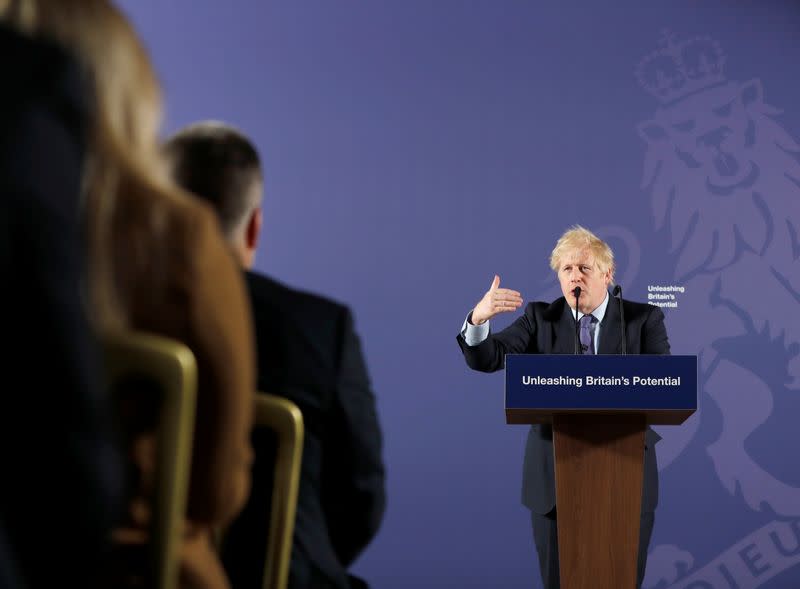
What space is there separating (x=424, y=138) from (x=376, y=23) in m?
0.73

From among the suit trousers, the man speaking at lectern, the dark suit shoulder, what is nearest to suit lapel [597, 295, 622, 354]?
the man speaking at lectern

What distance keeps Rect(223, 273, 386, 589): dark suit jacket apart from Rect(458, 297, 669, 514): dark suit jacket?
185cm

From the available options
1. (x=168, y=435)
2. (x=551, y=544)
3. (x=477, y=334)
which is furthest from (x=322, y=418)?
(x=477, y=334)

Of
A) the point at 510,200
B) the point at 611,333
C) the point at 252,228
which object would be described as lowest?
the point at 252,228

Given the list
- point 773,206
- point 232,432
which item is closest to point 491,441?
point 773,206

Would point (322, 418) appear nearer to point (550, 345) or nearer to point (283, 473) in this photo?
point (283, 473)

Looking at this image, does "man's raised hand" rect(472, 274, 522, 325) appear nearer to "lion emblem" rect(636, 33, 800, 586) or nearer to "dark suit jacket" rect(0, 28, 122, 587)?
"lion emblem" rect(636, 33, 800, 586)

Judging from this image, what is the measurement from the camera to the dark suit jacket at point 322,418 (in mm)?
1545

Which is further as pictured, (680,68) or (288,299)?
(680,68)

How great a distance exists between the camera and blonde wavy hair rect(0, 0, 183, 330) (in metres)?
0.87

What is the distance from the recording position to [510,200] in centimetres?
569

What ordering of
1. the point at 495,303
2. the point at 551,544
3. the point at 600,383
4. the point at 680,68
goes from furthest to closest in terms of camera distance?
the point at 680,68 < the point at 495,303 < the point at 551,544 < the point at 600,383

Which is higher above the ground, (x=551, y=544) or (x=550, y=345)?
(x=550, y=345)

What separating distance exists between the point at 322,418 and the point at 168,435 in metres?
0.69
